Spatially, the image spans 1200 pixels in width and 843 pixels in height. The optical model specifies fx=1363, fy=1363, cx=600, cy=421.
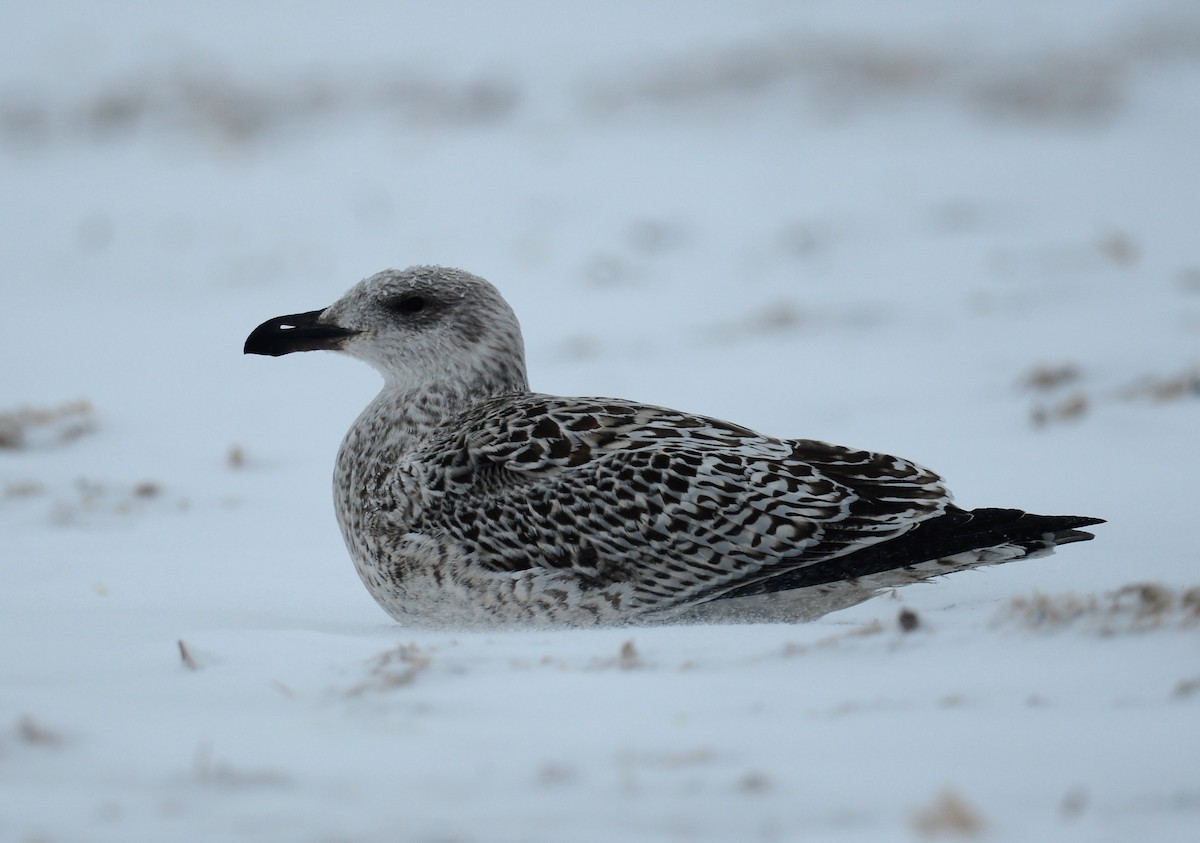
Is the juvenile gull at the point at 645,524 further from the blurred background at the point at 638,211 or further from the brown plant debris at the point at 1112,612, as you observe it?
the blurred background at the point at 638,211

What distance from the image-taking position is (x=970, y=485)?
19.5 ft

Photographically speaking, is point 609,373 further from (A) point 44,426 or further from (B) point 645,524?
(B) point 645,524

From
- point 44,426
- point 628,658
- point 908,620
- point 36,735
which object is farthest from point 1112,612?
point 44,426

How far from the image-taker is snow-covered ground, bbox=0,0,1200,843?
2504 millimetres

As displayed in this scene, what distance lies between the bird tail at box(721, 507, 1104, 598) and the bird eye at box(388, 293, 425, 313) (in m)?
1.64

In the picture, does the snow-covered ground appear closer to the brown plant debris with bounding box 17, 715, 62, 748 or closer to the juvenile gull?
the brown plant debris with bounding box 17, 715, 62, 748

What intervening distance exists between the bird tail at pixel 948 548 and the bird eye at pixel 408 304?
5.37 ft

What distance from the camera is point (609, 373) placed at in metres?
8.66

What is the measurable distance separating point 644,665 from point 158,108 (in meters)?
15.0

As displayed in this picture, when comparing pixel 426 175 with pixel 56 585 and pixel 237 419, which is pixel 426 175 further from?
pixel 56 585

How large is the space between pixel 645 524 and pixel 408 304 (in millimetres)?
1430

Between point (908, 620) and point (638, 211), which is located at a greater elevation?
point (638, 211)

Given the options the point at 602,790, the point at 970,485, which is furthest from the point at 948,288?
the point at 602,790

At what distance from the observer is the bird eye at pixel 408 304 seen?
484 cm
